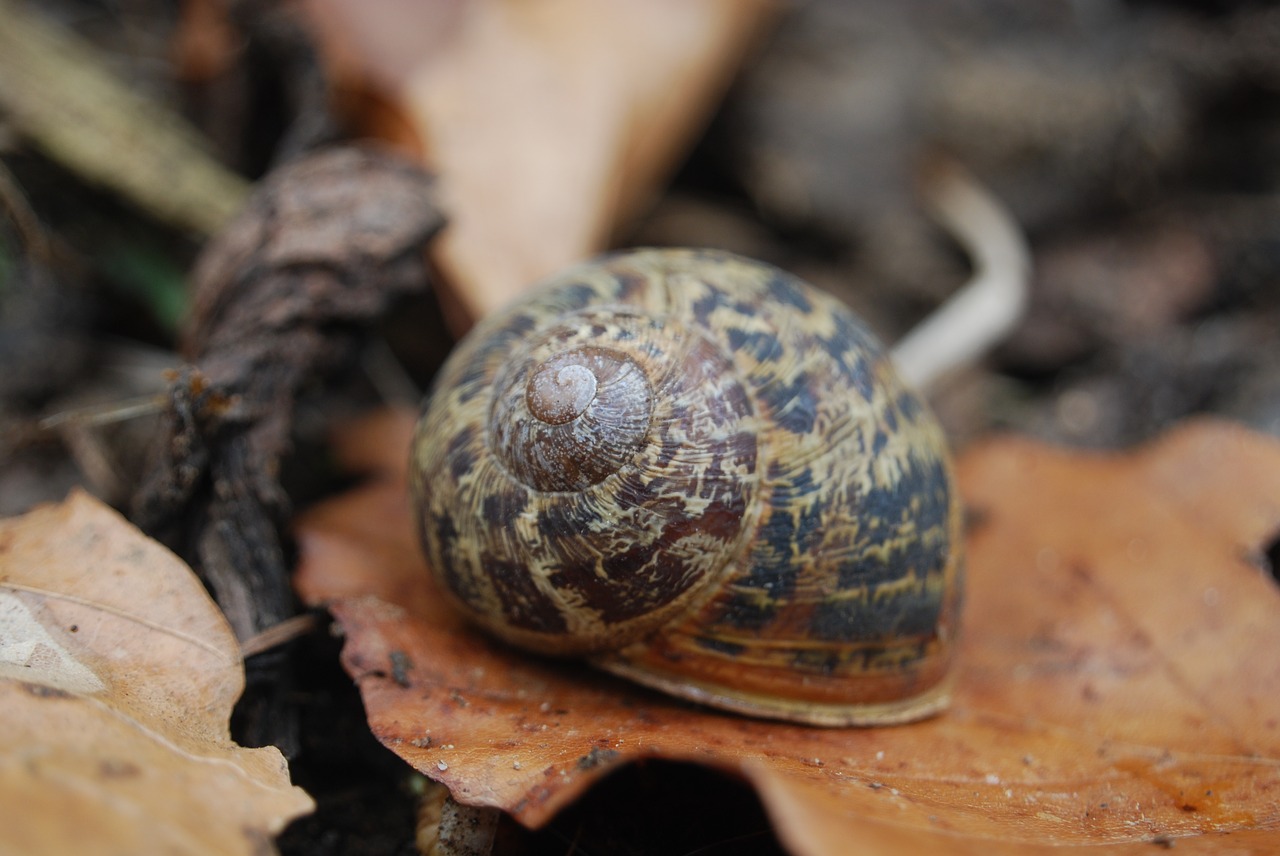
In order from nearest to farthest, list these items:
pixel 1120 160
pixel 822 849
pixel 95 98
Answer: pixel 822 849 < pixel 95 98 < pixel 1120 160

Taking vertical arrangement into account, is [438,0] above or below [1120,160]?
below

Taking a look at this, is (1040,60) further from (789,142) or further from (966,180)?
(789,142)

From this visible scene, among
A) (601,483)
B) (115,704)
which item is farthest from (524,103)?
(115,704)

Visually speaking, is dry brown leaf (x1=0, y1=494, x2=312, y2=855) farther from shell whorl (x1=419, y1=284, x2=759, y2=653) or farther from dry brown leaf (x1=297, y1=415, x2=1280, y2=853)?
shell whorl (x1=419, y1=284, x2=759, y2=653)

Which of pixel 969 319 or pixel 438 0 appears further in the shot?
pixel 969 319

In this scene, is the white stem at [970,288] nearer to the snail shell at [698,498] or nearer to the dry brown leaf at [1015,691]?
the dry brown leaf at [1015,691]

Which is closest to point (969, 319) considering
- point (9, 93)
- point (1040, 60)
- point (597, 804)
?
point (1040, 60)

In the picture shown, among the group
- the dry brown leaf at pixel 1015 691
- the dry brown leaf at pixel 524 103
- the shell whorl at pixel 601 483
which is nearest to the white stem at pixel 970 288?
the dry brown leaf at pixel 1015 691
